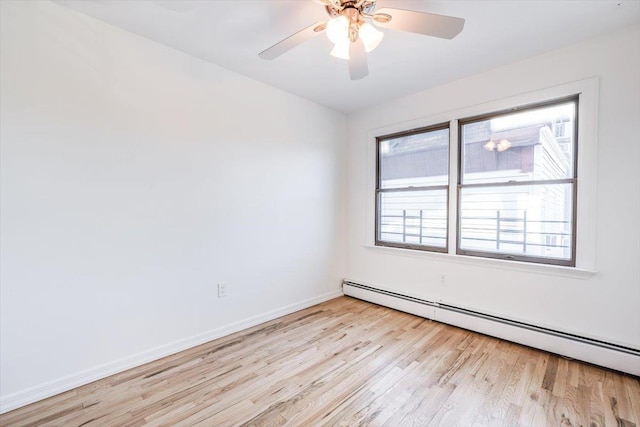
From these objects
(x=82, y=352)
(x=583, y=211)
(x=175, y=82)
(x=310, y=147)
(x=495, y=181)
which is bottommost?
(x=82, y=352)

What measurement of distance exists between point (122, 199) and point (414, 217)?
298 centimetres

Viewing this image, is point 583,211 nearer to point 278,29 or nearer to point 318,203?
point 318,203

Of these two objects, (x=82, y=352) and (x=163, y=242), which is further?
(x=163, y=242)

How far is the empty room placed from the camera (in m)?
1.75

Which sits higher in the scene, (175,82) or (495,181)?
(175,82)

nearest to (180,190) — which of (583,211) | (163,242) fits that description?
(163,242)

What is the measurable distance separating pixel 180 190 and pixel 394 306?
2696 mm

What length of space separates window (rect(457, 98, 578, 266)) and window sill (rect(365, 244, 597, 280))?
65 millimetres

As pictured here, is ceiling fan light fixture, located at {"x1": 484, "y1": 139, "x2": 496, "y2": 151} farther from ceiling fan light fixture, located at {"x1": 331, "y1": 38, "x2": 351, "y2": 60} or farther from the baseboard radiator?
ceiling fan light fixture, located at {"x1": 331, "y1": 38, "x2": 351, "y2": 60}

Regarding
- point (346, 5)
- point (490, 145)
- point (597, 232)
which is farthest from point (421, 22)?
point (597, 232)

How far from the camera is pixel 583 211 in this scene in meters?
2.25

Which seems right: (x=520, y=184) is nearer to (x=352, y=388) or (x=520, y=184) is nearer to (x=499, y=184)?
(x=499, y=184)

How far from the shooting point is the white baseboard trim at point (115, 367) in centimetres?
174

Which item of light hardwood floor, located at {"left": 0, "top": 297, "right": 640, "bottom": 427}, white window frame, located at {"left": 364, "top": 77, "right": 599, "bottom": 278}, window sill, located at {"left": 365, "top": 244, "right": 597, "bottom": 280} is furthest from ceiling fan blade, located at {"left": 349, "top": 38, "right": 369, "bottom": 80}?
light hardwood floor, located at {"left": 0, "top": 297, "right": 640, "bottom": 427}
